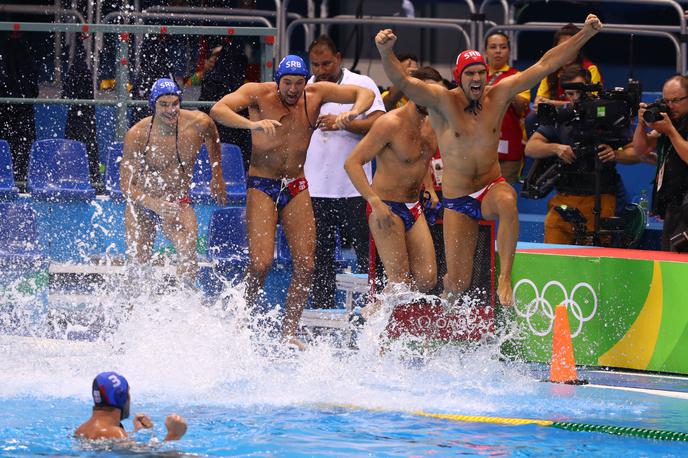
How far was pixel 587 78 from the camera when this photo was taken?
10.0 m

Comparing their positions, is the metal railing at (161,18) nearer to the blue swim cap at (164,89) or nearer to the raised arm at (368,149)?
the blue swim cap at (164,89)

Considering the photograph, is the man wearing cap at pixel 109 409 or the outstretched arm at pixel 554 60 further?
the outstretched arm at pixel 554 60

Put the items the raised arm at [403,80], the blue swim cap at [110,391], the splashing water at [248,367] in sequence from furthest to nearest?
the raised arm at [403,80], the splashing water at [248,367], the blue swim cap at [110,391]

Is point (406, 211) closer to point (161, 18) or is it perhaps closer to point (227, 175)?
point (227, 175)

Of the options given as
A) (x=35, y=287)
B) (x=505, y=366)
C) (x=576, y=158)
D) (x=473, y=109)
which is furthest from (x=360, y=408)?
(x=35, y=287)

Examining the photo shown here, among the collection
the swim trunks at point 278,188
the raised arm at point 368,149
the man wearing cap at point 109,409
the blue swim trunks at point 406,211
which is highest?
the raised arm at point 368,149

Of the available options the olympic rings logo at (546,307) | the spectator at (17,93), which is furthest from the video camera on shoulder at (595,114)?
the spectator at (17,93)

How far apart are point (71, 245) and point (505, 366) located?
163 inches

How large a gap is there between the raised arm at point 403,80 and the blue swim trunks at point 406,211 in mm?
750

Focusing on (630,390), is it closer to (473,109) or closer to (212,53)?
(473,109)

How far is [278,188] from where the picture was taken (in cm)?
910

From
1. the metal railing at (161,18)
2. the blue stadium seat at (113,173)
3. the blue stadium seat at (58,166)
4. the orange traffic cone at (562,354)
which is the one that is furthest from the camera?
the metal railing at (161,18)

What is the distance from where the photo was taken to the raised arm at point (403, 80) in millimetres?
8305

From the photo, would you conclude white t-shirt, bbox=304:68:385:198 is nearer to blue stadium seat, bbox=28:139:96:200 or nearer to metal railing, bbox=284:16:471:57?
metal railing, bbox=284:16:471:57
